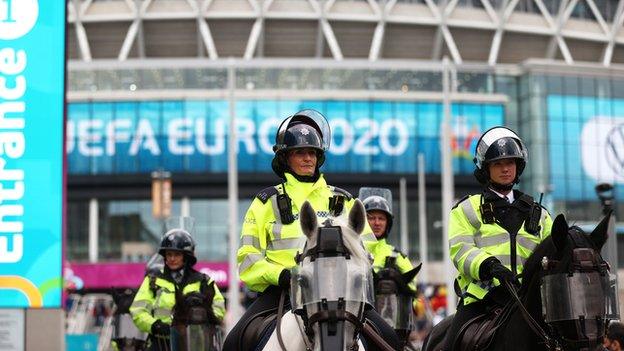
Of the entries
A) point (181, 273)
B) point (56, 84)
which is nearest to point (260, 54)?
point (56, 84)

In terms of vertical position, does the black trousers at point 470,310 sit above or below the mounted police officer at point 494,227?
below

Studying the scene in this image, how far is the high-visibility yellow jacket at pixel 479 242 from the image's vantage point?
28.9 ft

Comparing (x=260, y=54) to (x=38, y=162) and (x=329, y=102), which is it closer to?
(x=329, y=102)

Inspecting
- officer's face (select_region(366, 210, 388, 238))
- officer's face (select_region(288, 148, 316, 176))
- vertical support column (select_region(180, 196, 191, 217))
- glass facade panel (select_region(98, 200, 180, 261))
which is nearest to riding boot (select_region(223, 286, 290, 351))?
officer's face (select_region(288, 148, 316, 176))

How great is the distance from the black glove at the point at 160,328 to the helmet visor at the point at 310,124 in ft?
18.3

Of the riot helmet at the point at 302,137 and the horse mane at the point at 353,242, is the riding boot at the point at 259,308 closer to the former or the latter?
the riot helmet at the point at 302,137

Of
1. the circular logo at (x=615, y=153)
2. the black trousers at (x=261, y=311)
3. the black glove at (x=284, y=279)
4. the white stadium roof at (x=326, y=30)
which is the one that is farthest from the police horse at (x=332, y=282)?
the white stadium roof at (x=326, y=30)

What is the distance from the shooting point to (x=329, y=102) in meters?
76.1

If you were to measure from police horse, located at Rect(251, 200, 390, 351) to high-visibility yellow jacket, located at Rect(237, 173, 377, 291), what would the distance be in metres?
1.11

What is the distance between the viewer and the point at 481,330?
8.55m

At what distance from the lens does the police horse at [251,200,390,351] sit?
22.1 ft

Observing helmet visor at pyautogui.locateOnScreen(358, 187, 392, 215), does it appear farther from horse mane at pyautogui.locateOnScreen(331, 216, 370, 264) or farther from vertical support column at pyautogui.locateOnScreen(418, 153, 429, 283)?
vertical support column at pyautogui.locateOnScreen(418, 153, 429, 283)

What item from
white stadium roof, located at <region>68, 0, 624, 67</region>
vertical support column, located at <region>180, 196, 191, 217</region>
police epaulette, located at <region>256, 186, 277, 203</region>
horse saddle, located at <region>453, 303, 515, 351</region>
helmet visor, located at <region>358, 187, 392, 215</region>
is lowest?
horse saddle, located at <region>453, 303, 515, 351</region>

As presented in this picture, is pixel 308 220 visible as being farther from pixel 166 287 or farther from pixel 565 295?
pixel 166 287
